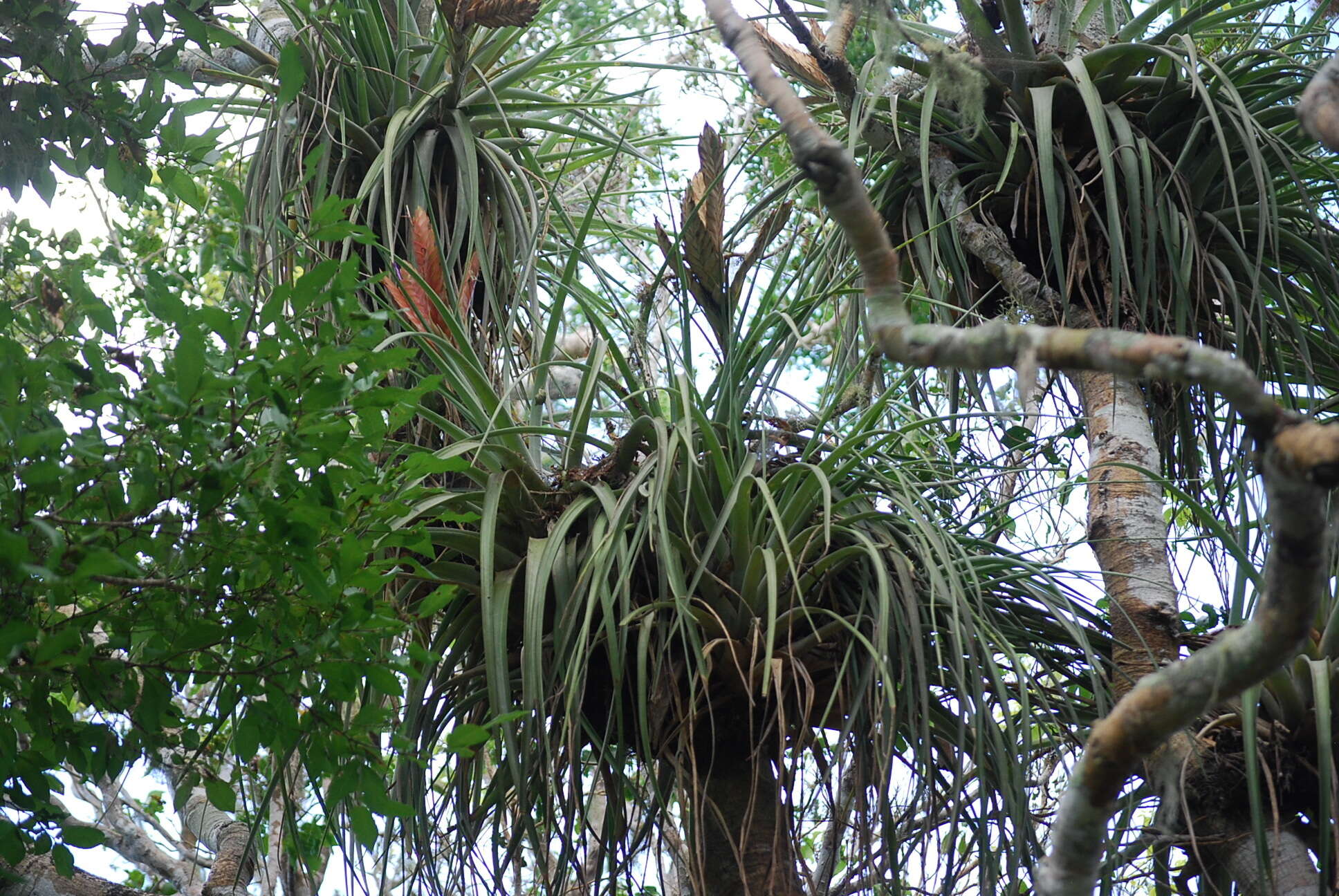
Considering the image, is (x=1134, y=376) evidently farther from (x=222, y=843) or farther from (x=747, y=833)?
(x=222, y=843)

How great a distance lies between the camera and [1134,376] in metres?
0.73

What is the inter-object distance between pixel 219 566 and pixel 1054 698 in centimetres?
123

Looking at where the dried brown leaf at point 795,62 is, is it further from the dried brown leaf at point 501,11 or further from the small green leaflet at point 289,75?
the small green leaflet at point 289,75

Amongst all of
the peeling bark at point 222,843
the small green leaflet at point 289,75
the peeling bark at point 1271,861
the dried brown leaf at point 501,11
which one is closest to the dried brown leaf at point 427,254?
the dried brown leaf at point 501,11

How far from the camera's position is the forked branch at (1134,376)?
70 cm

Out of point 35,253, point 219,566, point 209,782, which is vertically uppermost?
point 35,253

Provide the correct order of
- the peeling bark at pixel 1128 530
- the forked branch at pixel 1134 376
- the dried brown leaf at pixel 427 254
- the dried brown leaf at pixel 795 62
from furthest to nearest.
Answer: the dried brown leaf at pixel 795 62 → the dried brown leaf at pixel 427 254 → the peeling bark at pixel 1128 530 → the forked branch at pixel 1134 376

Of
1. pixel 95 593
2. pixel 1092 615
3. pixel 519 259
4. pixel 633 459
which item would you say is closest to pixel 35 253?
pixel 95 593

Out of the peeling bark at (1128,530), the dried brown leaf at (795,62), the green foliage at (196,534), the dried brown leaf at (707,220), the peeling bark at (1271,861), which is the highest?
the dried brown leaf at (795,62)

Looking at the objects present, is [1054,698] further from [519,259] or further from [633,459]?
[519,259]

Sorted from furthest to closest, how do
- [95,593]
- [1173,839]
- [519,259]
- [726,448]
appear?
[519,259] < [726,448] < [1173,839] < [95,593]

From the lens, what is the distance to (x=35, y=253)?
59.6 inches

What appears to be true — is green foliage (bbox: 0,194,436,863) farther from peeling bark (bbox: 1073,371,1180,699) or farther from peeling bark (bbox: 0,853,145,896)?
peeling bark (bbox: 1073,371,1180,699)

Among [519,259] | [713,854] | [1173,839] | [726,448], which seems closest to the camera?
[1173,839]
